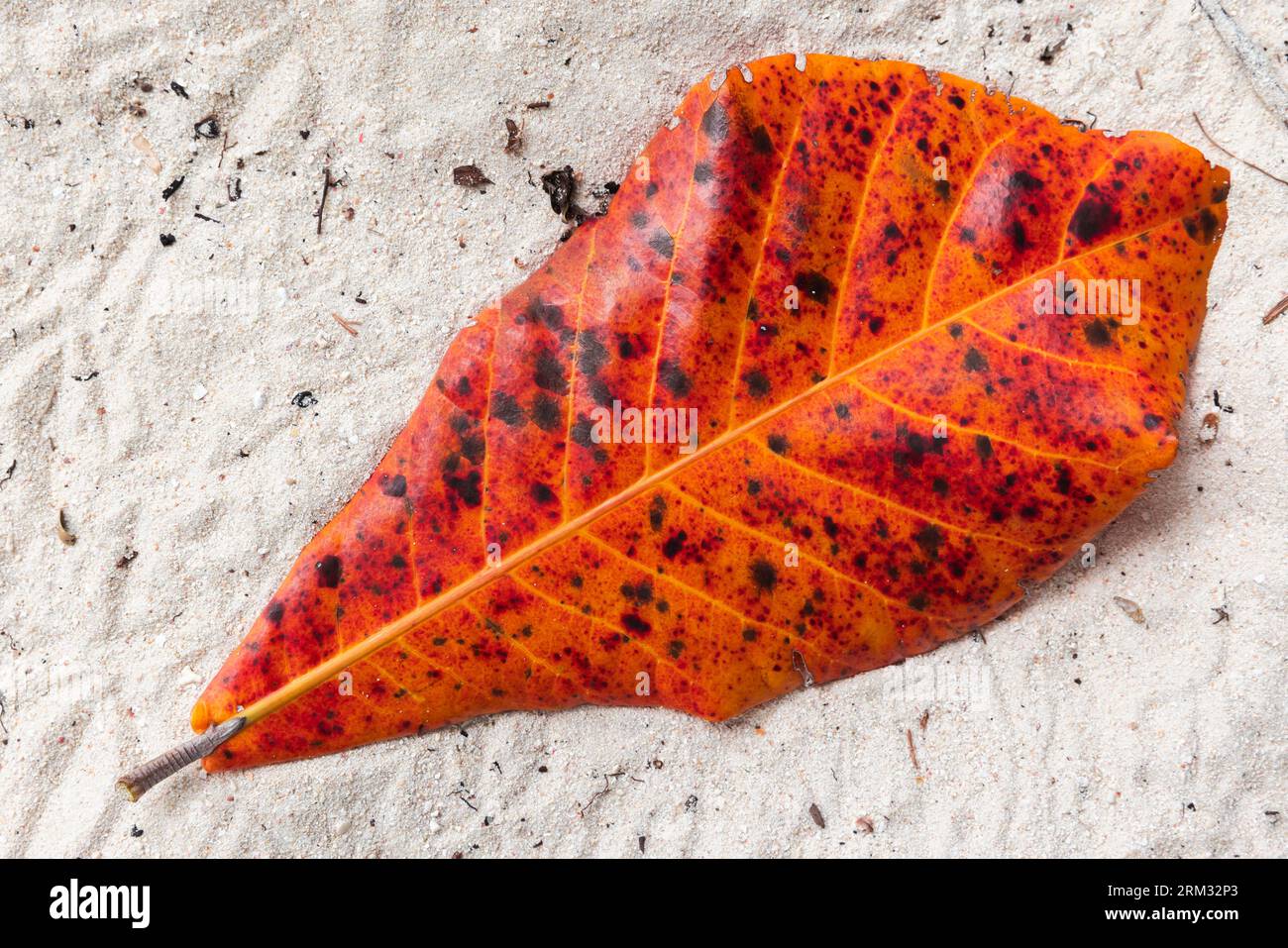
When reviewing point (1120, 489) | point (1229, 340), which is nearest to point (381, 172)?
point (1120, 489)

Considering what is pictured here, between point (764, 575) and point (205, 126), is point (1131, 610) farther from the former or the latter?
point (205, 126)

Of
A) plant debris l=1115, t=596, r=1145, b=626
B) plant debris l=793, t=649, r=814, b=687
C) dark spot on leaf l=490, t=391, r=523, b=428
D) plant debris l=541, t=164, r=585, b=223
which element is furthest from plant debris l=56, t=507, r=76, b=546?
plant debris l=1115, t=596, r=1145, b=626

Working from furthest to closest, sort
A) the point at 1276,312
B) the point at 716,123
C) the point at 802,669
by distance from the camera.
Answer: the point at 1276,312 → the point at 802,669 → the point at 716,123

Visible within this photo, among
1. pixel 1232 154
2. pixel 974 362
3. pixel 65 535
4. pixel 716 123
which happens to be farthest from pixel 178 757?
pixel 1232 154

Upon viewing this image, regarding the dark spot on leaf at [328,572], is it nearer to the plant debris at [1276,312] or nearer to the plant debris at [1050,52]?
the plant debris at [1050,52]

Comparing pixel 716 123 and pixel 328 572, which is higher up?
pixel 716 123

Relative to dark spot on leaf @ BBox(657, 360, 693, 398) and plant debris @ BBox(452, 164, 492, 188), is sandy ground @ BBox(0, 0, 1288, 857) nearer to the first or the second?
plant debris @ BBox(452, 164, 492, 188)
